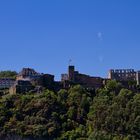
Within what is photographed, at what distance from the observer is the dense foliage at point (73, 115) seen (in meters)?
107

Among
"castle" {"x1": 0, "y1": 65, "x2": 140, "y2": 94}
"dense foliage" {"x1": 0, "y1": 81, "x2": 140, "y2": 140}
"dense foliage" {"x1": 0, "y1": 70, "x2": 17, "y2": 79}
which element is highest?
"dense foliage" {"x1": 0, "y1": 70, "x2": 17, "y2": 79}

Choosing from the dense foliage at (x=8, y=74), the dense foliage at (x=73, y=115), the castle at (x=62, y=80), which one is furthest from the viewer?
the dense foliage at (x=8, y=74)

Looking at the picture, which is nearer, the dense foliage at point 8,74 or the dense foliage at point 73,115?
the dense foliage at point 73,115

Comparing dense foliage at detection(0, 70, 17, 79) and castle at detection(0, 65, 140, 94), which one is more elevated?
dense foliage at detection(0, 70, 17, 79)

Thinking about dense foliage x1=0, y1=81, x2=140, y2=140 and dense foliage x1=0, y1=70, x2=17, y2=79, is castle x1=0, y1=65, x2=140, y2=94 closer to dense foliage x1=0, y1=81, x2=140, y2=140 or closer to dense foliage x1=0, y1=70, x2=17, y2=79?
dense foliage x1=0, y1=81, x2=140, y2=140

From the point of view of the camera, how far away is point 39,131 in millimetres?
106062

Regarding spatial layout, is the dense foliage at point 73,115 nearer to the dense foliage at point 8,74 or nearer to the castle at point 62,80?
the castle at point 62,80

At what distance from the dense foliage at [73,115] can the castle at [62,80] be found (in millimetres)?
4084

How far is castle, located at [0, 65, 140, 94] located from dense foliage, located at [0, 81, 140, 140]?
408 centimetres

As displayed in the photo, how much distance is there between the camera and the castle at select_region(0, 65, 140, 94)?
4877 inches

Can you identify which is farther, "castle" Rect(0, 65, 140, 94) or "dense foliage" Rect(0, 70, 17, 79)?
"dense foliage" Rect(0, 70, 17, 79)

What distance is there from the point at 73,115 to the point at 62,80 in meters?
14.3

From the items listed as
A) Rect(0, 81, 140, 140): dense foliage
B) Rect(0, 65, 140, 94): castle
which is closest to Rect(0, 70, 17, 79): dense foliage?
Rect(0, 65, 140, 94): castle

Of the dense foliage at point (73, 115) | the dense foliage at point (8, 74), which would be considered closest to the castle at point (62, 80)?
the dense foliage at point (73, 115)
